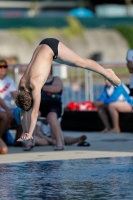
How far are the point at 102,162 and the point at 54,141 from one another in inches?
83.1

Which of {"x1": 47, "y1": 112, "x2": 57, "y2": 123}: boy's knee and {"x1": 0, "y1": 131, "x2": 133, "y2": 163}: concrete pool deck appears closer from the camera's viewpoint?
{"x1": 0, "y1": 131, "x2": 133, "y2": 163}: concrete pool deck

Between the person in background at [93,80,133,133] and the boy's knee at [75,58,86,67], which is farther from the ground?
the boy's knee at [75,58,86,67]

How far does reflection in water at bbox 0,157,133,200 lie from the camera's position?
7562 mm

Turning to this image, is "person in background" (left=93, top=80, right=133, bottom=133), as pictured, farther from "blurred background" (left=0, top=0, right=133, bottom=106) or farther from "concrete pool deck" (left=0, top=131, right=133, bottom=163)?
"blurred background" (left=0, top=0, right=133, bottom=106)

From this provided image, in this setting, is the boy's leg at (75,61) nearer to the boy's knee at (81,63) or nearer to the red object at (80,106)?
the boy's knee at (81,63)

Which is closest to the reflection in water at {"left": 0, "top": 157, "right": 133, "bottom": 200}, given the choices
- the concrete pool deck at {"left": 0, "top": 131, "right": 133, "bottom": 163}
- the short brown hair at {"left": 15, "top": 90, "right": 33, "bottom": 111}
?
the concrete pool deck at {"left": 0, "top": 131, "right": 133, "bottom": 163}

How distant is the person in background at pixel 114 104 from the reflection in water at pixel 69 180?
3.98m

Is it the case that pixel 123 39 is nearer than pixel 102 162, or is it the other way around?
pixel 102 162

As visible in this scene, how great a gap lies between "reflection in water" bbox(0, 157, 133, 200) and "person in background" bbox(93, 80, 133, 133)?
398 centimetres

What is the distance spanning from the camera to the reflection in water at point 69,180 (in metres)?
7.56

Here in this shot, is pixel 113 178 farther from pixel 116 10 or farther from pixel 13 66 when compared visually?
pixel 116 10

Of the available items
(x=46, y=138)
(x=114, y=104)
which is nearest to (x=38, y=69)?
(x=46, y=138)

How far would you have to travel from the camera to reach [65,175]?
892 centimetres

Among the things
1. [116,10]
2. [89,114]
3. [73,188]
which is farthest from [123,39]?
[73,188]
